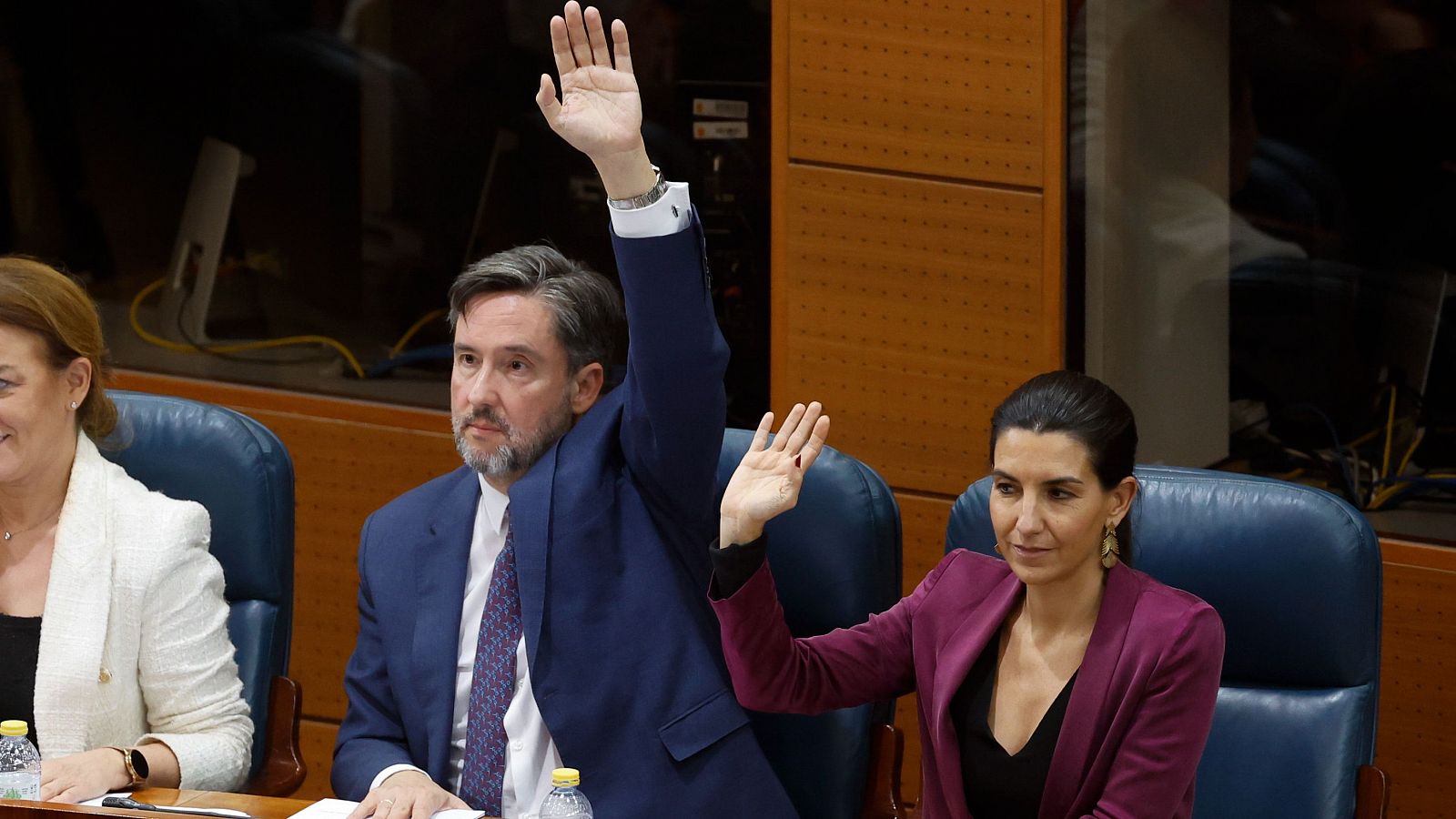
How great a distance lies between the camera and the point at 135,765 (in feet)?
8.26

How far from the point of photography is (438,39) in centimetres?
427

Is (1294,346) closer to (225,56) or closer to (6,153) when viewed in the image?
(225,56)

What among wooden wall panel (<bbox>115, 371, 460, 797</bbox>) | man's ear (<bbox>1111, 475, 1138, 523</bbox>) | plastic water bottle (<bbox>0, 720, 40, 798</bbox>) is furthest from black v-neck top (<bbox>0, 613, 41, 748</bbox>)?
man's ear (<bbox>1111, 475, 1138, 523</bbox>)

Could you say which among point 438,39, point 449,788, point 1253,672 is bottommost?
point 449,788

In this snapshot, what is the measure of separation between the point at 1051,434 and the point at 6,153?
348 centimetres

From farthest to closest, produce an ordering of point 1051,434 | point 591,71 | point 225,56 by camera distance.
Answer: point 225,56 < point 591,71 < point 1051,434

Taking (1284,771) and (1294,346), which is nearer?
(1284,771)

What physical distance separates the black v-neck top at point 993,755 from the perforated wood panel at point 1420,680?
1198 millimetres

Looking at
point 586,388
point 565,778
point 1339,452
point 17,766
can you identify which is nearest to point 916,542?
point 1339,452

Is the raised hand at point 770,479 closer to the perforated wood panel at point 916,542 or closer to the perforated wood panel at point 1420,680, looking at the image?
the perforated wood panel at point 916,542

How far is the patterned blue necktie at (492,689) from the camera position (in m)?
2.57

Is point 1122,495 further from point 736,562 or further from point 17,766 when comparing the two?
point 17,766

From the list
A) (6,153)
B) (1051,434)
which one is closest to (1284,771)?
(1051,434)

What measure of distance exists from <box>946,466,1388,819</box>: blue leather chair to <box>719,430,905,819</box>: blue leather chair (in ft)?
1.20
